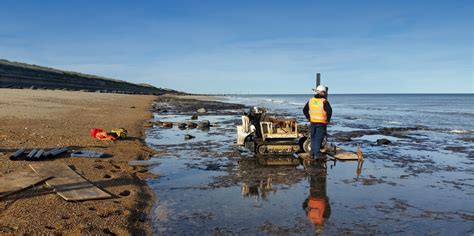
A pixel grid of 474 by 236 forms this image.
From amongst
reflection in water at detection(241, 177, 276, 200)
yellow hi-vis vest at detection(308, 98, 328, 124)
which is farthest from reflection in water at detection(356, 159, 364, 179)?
reflection in water at detection(241, 177, 276, 200)

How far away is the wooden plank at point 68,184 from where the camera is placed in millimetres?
6770

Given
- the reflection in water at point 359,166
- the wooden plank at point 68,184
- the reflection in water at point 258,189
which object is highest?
the wooden plank at point 68,184

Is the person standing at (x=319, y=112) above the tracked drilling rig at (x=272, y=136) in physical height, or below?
above

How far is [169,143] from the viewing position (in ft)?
50.2

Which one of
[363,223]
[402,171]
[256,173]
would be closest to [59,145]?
[256,173]

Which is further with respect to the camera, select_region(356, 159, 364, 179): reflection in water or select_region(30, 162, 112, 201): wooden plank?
select_region(356, 159, 364, 179): reflection in water

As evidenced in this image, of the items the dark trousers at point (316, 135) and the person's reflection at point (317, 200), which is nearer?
the person's reflection at point (317, 200)

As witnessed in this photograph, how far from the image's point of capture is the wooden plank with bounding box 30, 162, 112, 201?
22.2ft

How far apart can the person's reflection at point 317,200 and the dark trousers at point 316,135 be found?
1.06 metres

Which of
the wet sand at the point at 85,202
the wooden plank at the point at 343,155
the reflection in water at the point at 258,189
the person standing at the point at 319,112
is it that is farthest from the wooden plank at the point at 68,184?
the wooden plank at the point at 343,155

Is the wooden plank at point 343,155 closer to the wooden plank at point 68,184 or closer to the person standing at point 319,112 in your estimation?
the person standing at point 319,112

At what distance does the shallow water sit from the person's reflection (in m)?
0.02

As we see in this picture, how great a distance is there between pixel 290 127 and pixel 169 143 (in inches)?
198

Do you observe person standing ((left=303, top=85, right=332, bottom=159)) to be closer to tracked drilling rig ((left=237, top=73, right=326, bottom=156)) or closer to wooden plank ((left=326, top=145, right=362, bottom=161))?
tracked drilling rig ((left=237, top=73, right=326, bottom=156))
